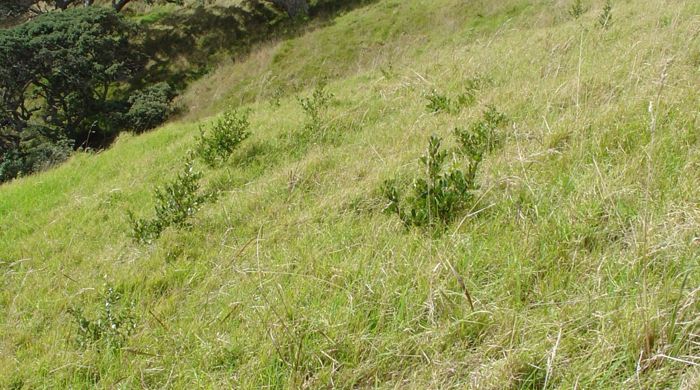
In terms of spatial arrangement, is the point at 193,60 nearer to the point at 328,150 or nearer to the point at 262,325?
the point at 328,150

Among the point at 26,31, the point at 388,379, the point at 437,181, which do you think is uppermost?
the point at 26,31

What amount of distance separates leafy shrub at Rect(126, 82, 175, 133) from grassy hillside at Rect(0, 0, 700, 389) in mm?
14037

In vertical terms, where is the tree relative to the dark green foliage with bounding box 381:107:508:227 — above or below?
above

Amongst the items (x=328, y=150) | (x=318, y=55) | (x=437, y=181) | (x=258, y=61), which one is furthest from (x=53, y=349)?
(x=258, y=61)

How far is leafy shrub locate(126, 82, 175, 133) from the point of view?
1836 centimetres

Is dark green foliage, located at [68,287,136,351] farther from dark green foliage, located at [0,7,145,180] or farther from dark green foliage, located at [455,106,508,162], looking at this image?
dark green foliage, located at [0,7,145,180]

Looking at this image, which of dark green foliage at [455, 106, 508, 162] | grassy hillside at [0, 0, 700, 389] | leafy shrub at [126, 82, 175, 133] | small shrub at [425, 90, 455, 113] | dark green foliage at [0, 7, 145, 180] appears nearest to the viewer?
grassy hillside at [0, 0, 700, 389]

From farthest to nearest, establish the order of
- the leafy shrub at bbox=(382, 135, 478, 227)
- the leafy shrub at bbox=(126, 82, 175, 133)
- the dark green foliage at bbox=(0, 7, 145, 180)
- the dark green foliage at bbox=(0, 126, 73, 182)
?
the dark green foliage at bbox=(0, 7, 145, 180) < the leafy shrub at bbox=(126, 82, 175, 133) < the dark green foliage at bbox=(0, 126, 73, 182) < the leafy shrub at bbox=(382, 135, 478, 227)

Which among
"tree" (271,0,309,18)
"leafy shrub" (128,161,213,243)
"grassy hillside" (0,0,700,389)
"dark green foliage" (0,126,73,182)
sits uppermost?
"tree" (271,0,309,18)

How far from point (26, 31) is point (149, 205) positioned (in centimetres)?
1938

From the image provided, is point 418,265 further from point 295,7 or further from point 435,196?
point 295,7

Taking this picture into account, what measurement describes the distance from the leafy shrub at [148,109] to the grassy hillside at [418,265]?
14.0 metres

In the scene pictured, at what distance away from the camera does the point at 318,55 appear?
18375 millimetres

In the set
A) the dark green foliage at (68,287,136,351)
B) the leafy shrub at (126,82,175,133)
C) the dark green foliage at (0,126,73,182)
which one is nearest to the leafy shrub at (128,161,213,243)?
the dark green foliage at (68,287,136,351)
